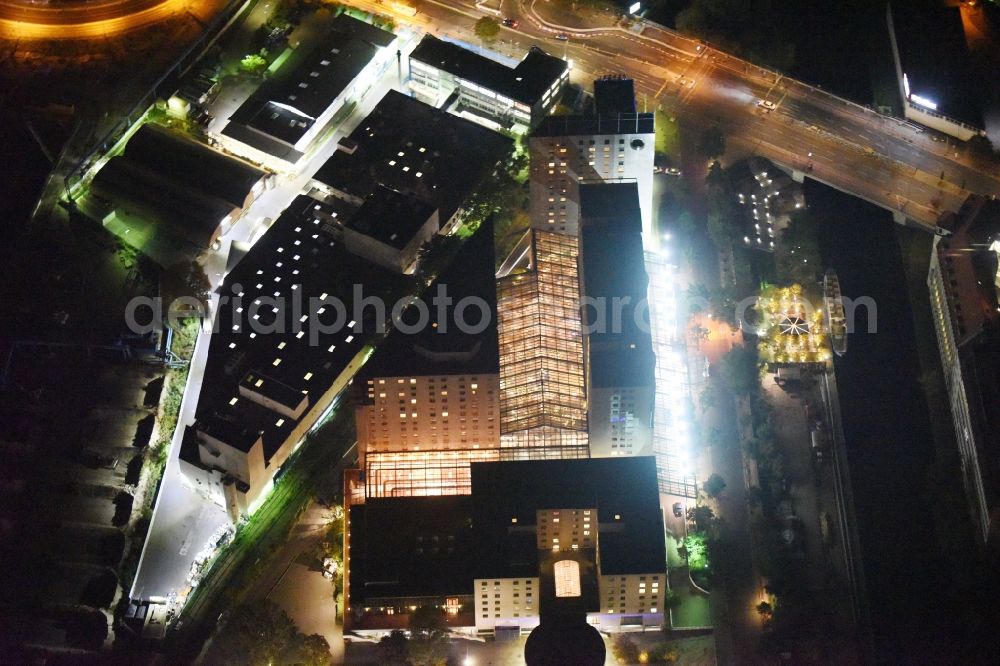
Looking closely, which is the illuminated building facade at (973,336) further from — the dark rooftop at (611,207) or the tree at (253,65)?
the tree at (253,65)

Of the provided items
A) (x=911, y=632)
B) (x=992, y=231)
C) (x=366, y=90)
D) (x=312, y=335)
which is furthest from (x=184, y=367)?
(x=992, y=231)

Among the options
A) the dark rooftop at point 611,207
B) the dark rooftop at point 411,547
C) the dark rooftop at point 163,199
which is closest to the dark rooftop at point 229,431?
the dark rooftop at point 411,547

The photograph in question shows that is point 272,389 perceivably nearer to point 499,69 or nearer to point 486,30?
point 499,69

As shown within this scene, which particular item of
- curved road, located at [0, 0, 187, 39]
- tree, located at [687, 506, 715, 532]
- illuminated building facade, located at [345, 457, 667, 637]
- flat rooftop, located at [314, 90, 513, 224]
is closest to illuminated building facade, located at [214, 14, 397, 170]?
flat rooftop, located at [314, 90, 513, 224]

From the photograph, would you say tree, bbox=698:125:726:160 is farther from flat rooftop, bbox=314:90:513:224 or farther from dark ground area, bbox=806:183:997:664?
flat rooftop, bbox=314:90:513:224

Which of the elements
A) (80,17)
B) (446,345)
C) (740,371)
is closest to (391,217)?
(446,345)

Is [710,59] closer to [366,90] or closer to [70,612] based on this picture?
[366,90]
